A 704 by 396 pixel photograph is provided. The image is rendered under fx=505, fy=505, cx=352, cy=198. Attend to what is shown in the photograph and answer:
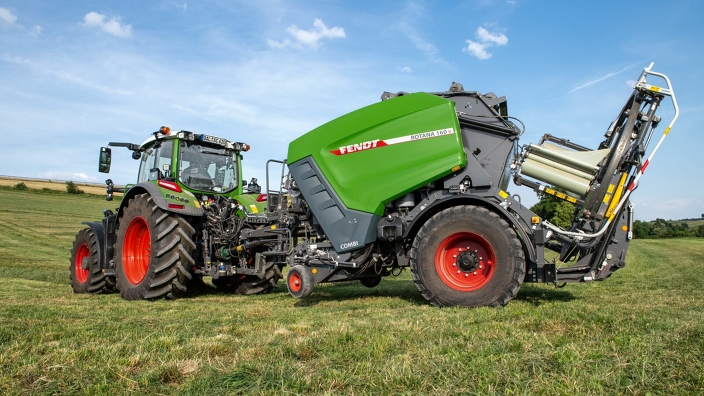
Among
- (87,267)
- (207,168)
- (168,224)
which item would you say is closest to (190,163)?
(207,168)

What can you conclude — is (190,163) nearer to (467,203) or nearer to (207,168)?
(207,168)

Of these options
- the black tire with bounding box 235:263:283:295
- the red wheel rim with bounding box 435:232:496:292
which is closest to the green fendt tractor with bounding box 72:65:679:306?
the red wheel rim with bounding box 435:232:496:292

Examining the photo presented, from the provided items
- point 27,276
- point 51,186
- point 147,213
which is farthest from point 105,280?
point 51,186

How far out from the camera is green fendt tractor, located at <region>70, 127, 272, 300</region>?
27.3ft

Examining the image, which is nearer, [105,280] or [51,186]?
[105,280]

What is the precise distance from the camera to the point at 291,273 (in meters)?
7.20

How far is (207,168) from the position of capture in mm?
9812

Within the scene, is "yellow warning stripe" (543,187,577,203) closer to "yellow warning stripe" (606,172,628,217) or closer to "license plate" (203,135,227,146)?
"yellow warning stripe" (606,172,628,217)

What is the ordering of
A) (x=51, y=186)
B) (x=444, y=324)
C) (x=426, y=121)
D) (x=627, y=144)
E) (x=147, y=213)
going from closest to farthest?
1. (x=444, y=324)
2. (x=627, y=144)
3. (x=426, y=121)
4. (x=147, y=213)
5. (x=51, y=186)

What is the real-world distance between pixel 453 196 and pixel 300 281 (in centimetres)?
244

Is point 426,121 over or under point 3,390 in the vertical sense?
over

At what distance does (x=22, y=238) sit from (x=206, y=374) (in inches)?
983

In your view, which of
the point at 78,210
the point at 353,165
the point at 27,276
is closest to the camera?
the point at 353,165

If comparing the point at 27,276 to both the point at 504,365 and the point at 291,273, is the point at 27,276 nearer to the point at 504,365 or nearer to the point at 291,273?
the point at 291,273
